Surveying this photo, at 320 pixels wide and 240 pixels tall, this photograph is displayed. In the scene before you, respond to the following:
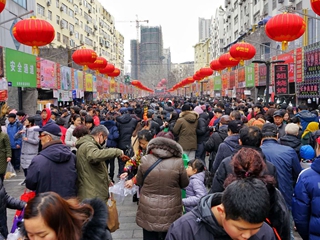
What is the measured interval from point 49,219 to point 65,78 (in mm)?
17423

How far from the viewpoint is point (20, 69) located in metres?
12.4

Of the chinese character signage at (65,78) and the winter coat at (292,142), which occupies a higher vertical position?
the chinese character signage at (65,78)

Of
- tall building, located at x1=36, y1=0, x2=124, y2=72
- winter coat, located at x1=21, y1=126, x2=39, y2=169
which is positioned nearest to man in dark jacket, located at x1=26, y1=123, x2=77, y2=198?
winter coat, located at x1=21, y1=126, x2=39, y2=169

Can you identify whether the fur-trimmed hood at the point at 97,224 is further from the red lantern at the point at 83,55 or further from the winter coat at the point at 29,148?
the red lantern at the point at 83,55

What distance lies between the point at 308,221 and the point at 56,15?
40305 millimetres

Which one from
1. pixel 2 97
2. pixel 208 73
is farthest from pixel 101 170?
pixel 208 73

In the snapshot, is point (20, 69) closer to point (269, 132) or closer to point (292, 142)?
point (292, 142)

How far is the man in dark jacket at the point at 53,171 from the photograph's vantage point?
3.90 metres

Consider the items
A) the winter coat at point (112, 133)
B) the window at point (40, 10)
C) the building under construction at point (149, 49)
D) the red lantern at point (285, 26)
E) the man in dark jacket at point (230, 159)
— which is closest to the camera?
the man in dark jacket at point (230, 159)

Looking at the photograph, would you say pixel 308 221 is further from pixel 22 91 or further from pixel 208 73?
pixel 208 73

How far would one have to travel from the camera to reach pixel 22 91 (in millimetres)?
16828

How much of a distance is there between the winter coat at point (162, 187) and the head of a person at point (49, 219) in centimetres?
158

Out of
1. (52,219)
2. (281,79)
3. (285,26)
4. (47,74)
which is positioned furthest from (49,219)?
(281,79)

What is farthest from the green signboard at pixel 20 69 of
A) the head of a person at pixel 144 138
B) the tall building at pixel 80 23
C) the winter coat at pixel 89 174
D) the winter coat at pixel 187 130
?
the tall building at pixel 80 23
